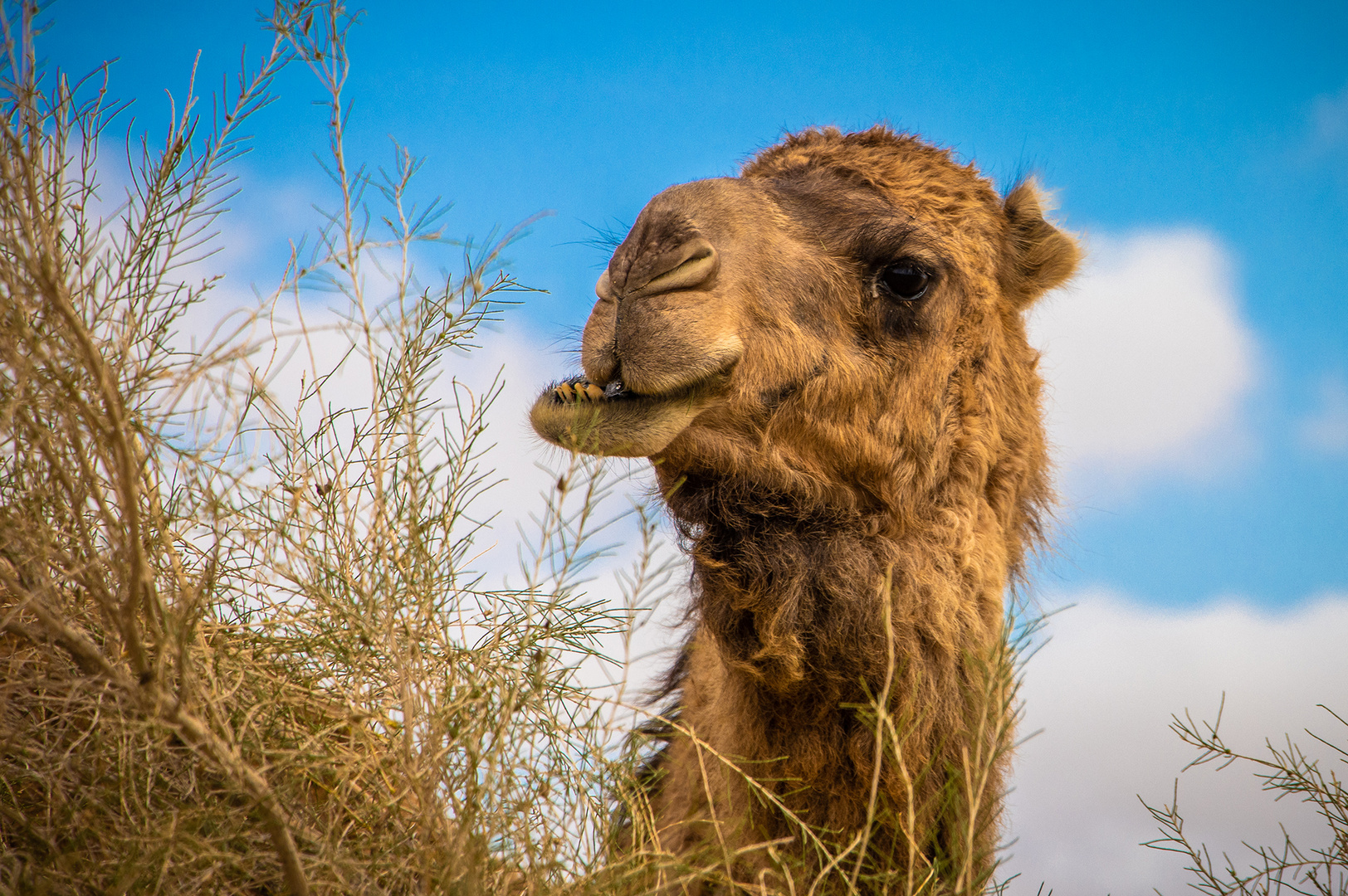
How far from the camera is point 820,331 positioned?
11.0 ft

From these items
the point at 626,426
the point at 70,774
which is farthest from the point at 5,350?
the point at 626,426

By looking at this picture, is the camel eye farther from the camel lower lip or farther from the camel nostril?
the camel lower lip

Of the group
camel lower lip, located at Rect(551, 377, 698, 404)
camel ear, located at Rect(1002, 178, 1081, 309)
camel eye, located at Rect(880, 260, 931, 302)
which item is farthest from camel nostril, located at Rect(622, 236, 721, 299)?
camel ear, located at Rect(1002, 178, 1081, 309)

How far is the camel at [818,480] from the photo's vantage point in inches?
116

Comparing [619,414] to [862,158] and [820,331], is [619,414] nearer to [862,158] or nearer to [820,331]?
[820,331]

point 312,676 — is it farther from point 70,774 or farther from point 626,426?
point 626,426

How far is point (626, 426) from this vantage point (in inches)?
112

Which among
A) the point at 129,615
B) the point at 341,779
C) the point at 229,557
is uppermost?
the point at 229,557

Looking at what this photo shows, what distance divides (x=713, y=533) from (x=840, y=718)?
713 millimetres

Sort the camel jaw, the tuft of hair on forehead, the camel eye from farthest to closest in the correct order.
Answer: the tuft of hair on forehead → the camel eye → the camel jaw

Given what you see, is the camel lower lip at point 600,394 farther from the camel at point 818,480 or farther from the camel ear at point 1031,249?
the camel ear at point 1031,249

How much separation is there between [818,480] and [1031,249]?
1.62 meters

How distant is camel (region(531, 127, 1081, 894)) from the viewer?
2943mm

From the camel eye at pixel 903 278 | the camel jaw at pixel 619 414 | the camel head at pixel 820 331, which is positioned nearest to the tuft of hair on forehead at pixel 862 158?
the camel head at pixel 820 331
